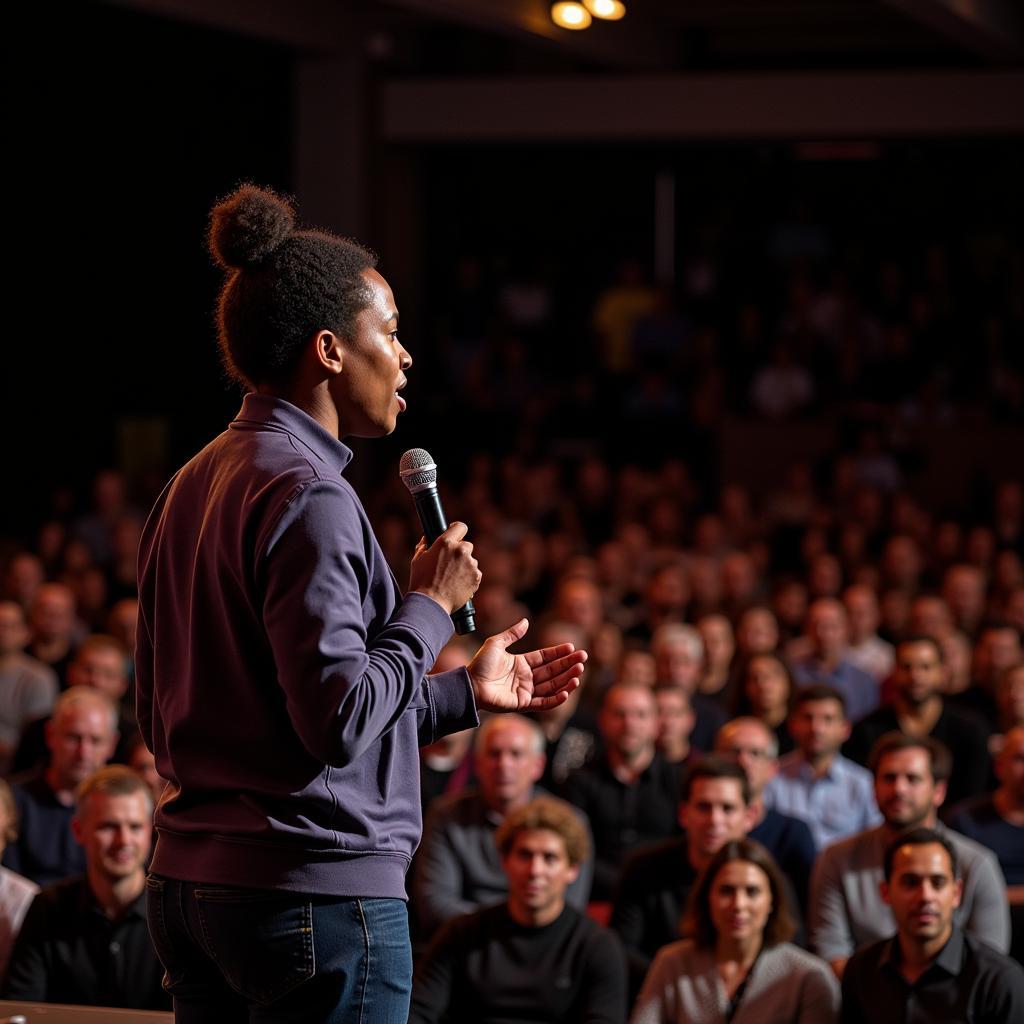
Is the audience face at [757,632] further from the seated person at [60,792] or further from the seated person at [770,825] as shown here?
the seated person at [60,792]

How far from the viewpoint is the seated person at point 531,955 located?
3.77 m

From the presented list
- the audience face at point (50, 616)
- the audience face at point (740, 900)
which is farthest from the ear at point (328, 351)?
the audience face at point (50, 616)

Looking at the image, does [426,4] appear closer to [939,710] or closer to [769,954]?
[939,710]

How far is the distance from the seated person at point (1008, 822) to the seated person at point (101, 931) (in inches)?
88.5

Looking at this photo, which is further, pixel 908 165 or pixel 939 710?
pixel 908 165

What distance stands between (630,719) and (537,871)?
1241 mm

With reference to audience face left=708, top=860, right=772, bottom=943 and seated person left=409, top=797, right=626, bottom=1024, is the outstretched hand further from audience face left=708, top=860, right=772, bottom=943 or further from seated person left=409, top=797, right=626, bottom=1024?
seated person left=409, top=797, right=626, bottom=1024

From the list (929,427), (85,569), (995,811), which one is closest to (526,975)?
(995,811)

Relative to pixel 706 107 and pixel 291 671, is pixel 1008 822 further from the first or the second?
pixel 706 107

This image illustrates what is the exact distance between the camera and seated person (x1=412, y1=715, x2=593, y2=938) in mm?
4480

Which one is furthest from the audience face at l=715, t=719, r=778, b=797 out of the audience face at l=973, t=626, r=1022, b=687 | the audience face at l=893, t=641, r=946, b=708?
the audience face at l=973, t=626, r=1022, b=687

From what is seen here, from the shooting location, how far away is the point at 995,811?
4.66 meters

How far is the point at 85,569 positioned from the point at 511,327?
4915 mm

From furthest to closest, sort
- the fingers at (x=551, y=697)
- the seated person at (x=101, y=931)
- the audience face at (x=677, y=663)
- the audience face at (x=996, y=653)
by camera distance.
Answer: the audience face at (x=996, y=653) → the audience face at (x=677, y=663) → the seated person at (x=101, y=931) → the fingers at (x=551, y=697)
